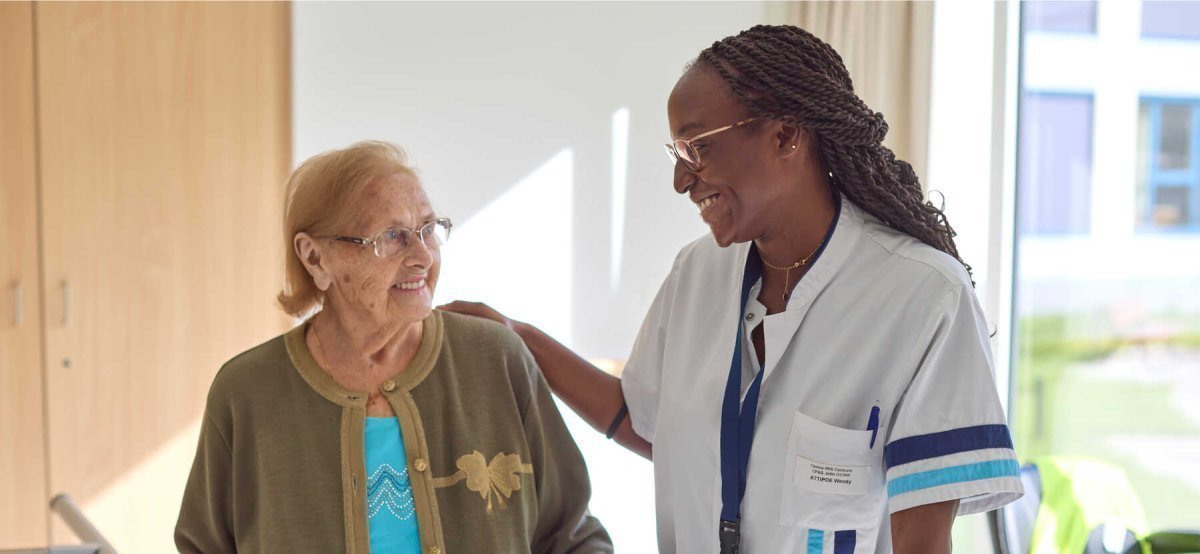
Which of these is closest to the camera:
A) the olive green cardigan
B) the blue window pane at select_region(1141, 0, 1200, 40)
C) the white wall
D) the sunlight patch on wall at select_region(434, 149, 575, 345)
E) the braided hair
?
the braided hair

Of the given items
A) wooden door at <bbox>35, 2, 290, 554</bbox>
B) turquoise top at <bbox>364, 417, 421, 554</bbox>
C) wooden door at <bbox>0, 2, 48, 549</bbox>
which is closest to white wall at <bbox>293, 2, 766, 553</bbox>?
wooden door at <bbox>35, 2, 290, 554</bbox>

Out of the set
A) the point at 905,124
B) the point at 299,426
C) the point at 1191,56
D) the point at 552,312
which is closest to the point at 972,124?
the point at 905,124

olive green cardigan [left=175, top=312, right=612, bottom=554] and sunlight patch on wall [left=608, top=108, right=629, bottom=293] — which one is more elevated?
sunlight patch on wall [left=608, top=108, right=629, bottom=293]

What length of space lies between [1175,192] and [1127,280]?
386mm

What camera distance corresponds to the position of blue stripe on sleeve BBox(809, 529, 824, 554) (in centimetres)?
141

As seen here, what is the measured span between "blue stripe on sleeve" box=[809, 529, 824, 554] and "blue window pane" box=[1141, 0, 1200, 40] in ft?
9.64

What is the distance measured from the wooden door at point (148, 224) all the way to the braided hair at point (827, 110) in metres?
2.55

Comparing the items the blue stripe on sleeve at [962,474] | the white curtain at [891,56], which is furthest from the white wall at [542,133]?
the blue stripe on sleeve at [962,474]

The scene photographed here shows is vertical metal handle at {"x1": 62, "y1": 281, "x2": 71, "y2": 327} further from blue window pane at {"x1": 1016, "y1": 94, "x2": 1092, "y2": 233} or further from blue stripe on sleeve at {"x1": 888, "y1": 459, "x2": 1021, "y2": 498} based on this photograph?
blue window pane at {"x1": 1016, "y1": 94, "x2": 1092, "y2": 233}

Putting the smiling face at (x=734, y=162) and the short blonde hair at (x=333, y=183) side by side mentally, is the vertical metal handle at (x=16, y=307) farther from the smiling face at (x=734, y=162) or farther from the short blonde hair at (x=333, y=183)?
the smiling face at (x=734, y=162)

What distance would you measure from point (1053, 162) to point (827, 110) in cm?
258

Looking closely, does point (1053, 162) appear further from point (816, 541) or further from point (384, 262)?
point (384, 262)

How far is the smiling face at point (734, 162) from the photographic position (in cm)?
141

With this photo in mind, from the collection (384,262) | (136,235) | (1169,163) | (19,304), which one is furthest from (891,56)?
(19,304)
